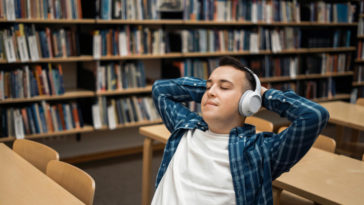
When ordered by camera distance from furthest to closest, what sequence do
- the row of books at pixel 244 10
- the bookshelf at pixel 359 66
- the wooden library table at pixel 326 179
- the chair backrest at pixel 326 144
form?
the bookshelf at pixel 359 66
the row of books at pixel 244 10
the chair backrest at pixel 326 144
the wooden library table at pixel 326 179

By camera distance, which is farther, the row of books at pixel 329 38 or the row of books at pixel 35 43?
the row of books at pixel 329 38

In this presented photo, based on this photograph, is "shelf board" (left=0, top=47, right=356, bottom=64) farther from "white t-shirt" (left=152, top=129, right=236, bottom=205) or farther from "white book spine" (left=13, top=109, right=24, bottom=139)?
"white t-shirt" (left=152, top=129, right=236, bottom=205)

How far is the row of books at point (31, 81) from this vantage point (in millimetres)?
3152

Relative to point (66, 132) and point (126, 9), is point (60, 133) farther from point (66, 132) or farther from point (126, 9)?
point (126, 9)

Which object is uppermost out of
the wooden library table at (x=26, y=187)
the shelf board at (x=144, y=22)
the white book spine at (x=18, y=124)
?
the shelf board at (x=144, y=22)

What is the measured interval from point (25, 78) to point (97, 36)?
688 mm

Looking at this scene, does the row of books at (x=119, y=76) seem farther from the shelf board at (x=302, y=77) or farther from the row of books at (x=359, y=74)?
the row of books at (x=359, y=74)

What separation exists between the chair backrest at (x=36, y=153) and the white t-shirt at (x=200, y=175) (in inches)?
26.9

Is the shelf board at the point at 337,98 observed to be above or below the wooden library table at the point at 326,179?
below

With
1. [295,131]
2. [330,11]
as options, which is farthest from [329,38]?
[295,131]

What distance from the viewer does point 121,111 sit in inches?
148

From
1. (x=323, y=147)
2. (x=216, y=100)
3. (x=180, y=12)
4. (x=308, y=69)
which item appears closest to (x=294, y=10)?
(x=308, y=69)

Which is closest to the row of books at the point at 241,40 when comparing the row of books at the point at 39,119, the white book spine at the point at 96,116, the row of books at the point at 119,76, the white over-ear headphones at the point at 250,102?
the row of books at the point at 119,76

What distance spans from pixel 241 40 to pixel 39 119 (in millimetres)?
2237
